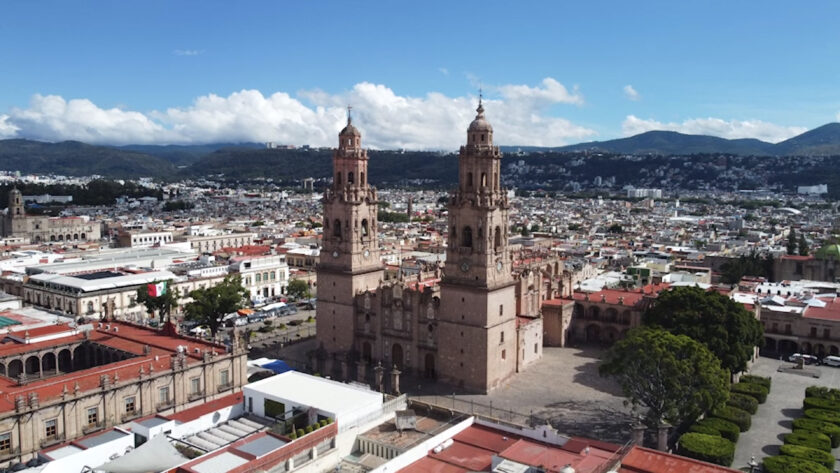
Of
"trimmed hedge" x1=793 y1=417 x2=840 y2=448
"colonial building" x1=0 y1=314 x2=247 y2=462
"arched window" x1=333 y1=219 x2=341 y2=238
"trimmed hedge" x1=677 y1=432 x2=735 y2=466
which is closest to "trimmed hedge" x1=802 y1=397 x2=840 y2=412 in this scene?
"trimmed hedge" x1=793 y1=417 x2=840 y2=448

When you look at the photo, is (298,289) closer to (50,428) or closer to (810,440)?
(50,428)

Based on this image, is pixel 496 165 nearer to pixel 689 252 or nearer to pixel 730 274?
pixel 730 274

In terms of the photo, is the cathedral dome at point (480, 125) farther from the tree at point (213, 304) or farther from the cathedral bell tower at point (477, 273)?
the tree at point (213, 304)

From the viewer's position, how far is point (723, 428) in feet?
130

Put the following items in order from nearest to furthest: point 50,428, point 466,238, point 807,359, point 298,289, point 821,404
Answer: point 50,428 < point 821,404 < point 466,238 < point 807,359 < point 298,289

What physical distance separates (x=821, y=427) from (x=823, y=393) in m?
6.81

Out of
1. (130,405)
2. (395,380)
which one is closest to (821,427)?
(395,380)

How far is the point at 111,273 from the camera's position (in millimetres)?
73938

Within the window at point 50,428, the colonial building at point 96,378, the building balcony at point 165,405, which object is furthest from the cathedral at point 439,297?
the window at point 50,428

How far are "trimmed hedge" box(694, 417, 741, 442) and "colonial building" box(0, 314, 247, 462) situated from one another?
2697 cm

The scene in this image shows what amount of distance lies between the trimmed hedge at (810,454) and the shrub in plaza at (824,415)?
628 cm

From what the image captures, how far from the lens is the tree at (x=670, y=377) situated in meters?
38.0

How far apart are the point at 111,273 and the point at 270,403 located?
49305 millimetres

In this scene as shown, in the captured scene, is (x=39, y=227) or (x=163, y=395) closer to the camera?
(x=163, y=395)
